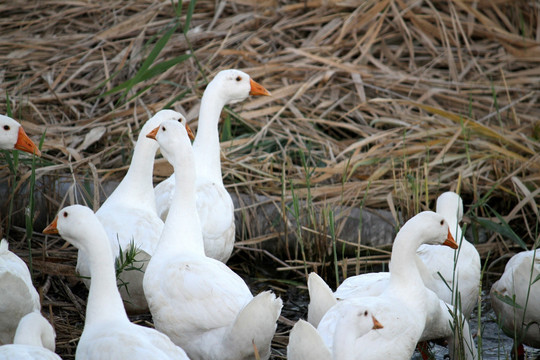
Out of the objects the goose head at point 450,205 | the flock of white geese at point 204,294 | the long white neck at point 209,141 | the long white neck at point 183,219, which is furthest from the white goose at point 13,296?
the goose head at point 450,205

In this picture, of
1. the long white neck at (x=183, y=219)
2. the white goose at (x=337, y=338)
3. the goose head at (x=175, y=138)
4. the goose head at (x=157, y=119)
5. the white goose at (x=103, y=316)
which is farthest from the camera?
the goose head at (x=157, y=119)

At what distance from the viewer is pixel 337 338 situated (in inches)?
128

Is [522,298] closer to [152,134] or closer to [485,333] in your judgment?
[485,333]

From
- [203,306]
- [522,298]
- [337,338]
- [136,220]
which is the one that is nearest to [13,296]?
[203,306]

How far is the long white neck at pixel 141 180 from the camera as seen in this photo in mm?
4777

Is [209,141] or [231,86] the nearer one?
[209,141]

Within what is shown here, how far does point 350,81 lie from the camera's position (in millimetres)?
6859

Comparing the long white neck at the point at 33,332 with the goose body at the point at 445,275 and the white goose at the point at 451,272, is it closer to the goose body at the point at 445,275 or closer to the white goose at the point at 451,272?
the goose body at the point at 445,275

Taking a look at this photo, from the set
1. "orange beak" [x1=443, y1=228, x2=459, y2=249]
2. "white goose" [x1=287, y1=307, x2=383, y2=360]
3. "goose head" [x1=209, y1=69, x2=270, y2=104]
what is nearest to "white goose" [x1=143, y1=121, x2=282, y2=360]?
"white goose" [x1=287, y1=307, x2=383, y2=360]

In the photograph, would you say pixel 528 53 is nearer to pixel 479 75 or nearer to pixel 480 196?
pixel 479 75

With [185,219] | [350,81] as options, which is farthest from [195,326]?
[350,81]

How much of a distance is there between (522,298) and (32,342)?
252 centimetres

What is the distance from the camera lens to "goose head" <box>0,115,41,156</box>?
4.62 metres

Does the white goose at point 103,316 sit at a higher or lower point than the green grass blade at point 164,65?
lower
